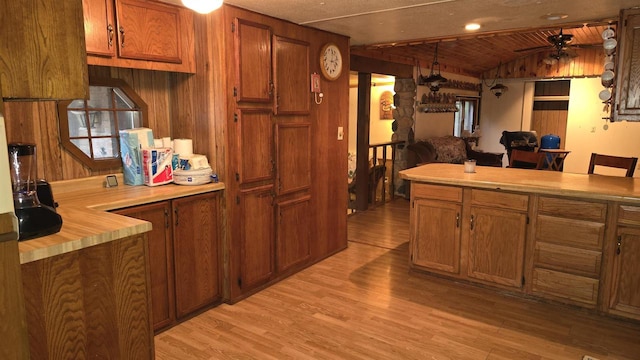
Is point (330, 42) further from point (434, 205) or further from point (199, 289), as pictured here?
point (199, 289)

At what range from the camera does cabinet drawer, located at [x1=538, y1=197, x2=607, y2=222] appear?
9.14ft

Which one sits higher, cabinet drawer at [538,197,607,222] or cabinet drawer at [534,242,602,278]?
cabinet drawer at [538,197,607,222]

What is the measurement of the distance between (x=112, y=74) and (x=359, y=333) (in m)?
2.34

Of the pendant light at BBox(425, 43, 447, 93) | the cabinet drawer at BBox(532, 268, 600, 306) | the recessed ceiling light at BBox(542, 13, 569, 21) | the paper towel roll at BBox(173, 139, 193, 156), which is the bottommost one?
the cabinet drawer at BBox(532, 268, 600, 306)

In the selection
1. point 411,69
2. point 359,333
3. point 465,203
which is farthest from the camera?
point 411,69

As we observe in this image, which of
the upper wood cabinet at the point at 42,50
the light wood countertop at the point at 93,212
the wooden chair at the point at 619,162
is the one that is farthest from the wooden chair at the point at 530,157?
the upper wood cabinet at the point at 42,50

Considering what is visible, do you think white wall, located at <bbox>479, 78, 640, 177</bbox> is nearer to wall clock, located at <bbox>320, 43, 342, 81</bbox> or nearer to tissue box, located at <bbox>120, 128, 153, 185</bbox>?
wall clock, located at <bbox>320, 43, 342, 81</bbox>

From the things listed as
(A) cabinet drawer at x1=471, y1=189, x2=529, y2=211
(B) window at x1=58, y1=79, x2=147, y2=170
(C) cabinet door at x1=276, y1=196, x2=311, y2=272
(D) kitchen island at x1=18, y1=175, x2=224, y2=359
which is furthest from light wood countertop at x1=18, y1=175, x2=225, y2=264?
(A) cabinet drawer at x1=471, y1=189, x2=529, y2=211

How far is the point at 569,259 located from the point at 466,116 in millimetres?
7240

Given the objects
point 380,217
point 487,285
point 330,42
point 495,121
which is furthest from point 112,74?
point 495,121

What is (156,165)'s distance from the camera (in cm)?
279

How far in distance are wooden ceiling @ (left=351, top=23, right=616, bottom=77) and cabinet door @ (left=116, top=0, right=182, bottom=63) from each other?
2.94 m

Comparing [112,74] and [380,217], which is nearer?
[112,74]

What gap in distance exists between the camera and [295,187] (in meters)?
3.55
